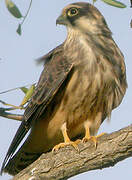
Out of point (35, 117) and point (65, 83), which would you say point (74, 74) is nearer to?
point (65, 83)

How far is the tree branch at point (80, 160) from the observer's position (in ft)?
11.7

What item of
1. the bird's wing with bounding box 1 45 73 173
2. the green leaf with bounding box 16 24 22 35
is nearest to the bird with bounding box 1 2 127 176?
the bird's wing with bounding box 1 45 73 173

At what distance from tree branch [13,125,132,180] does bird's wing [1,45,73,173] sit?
0.63 m

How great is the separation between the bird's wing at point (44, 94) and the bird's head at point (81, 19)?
358 millimetres

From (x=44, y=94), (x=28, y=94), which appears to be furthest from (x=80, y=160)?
(x=44, y=94)

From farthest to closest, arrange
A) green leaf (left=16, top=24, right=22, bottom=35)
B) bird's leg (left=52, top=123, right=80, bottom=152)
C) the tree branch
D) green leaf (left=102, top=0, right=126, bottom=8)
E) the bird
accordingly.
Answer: the bird, bird's leg (left=52, top=123, right=80, bottom=152), the tree branch, green leaf (left=16, top=24, right=22, bottom=35), green leaf (left=102, top=0, right=126, bottom=8)

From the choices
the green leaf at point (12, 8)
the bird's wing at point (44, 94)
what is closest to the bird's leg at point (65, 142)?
the bird's wing at point (44, 94)

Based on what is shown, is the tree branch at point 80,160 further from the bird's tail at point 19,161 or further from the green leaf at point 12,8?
the green leaf at point 12,8

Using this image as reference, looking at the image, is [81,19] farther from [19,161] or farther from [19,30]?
[19,161]

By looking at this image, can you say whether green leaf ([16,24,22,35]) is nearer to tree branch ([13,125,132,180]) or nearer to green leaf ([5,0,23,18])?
green leaf ([5,0,23,18])

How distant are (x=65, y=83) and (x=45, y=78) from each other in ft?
1.03

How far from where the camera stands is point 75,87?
4305mm

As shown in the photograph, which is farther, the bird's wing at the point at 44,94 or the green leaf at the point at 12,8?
the bird's wing at the point at 44,94

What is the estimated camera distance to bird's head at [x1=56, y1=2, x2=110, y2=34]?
180 inches
